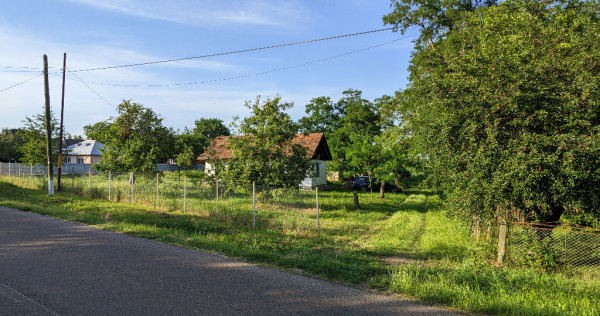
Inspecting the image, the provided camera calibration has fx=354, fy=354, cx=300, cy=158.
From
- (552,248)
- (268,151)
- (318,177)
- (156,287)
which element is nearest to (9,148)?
(318,177)

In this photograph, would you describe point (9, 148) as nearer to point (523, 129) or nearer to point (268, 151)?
point (268, 151)

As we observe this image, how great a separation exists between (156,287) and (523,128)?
8568 millimetres

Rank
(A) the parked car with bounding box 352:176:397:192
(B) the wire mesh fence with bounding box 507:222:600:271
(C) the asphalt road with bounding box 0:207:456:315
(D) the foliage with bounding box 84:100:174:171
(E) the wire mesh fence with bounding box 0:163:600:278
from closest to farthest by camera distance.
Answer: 1. (C) the asphalt road with bounding box 0:207:456:315
2. (B) the wire mesh fence with bounding box 507:222:600:271
3. (E) the wire mesh fence with bounding box 0:163:600:278
4. (D) the foliage with bounding box 84:100:174:171
5. (A) the parked car with bounding box 352:176:397:192

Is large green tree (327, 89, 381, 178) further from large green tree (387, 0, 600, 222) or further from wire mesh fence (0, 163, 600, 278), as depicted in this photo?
large green tree (387, 0, 600, 222)

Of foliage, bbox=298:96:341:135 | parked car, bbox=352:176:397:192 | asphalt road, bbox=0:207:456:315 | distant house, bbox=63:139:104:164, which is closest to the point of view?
asphalt road, bbox=0:207:456:315

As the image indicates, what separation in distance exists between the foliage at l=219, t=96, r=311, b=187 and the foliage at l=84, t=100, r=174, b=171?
673 centimetres

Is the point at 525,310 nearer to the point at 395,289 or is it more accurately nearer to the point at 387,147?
the point at 395,289

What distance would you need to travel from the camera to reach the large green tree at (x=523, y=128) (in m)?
7.74

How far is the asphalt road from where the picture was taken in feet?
16.1

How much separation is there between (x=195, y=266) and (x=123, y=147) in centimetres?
1797

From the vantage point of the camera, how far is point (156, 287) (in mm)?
5758

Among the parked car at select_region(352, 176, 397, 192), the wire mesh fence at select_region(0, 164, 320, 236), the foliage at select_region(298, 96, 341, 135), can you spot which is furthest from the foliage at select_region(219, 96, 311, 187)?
the foliage at select_region(298, 96, 341, 135)

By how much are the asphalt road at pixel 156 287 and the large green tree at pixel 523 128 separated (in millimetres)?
4545

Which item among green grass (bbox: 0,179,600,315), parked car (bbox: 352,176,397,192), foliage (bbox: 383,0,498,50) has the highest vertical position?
foliage (bbox: 383,0,498,50)
